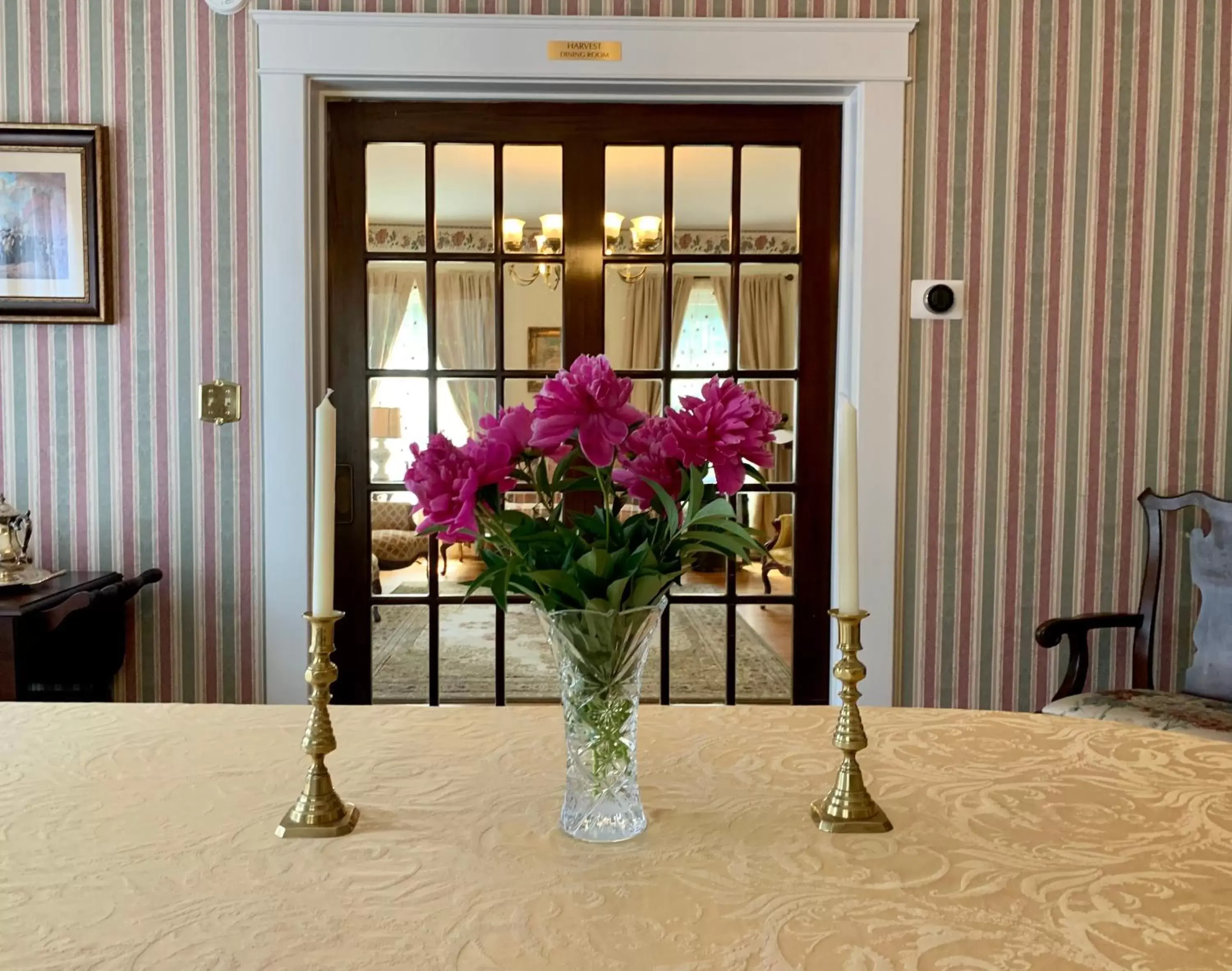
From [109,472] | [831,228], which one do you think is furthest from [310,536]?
[831,228]

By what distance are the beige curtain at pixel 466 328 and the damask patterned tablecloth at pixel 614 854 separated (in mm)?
1502

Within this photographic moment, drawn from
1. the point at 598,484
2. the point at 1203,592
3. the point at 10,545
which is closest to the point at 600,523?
the point at 598,484

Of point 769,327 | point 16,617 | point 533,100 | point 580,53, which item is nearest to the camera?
point 16,617

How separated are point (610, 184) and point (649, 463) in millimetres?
1902

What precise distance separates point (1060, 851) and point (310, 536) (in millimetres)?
2041

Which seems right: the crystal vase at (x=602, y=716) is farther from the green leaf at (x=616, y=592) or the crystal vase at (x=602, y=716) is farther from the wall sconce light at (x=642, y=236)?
the wall sconce light at (x=642, y=236)

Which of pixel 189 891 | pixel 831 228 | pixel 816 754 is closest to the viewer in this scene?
pixel 189 891

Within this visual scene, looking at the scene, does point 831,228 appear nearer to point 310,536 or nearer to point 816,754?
point 310,536

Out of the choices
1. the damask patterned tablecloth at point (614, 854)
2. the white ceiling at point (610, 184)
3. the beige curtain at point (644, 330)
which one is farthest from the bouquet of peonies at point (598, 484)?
the white ceiling at point (610, 184)

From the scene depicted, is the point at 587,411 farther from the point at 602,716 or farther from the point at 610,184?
the point at 610,184

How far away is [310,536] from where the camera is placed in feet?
8.23

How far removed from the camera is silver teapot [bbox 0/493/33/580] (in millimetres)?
2225

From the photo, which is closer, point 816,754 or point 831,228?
point 816,754

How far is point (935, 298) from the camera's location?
98.2 inches
